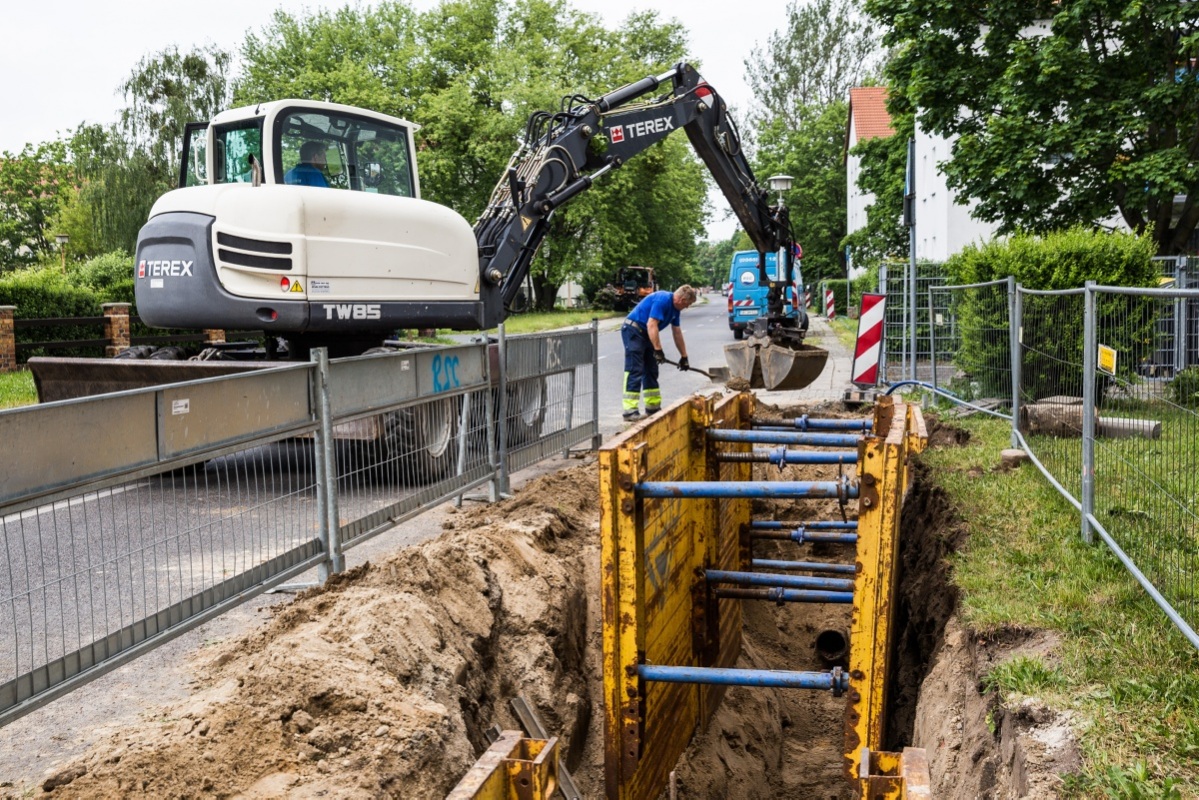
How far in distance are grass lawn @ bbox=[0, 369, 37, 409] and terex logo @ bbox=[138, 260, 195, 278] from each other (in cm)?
648

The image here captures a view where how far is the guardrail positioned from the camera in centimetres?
407

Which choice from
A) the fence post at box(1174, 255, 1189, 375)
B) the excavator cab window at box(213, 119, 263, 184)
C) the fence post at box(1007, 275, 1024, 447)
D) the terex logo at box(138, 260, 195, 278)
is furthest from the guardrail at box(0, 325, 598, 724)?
the fence post at box(1174, 255, 1189, 375)

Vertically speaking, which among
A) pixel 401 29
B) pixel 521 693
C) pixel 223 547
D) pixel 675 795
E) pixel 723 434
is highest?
pixel 401 29

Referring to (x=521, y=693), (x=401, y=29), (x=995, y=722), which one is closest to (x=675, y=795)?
(x=521, y=693)

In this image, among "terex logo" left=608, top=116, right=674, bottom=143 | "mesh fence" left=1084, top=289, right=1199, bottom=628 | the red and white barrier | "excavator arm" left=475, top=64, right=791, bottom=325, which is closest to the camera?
"mesh fence" left=1084, top=289, right=1199, bottom=628

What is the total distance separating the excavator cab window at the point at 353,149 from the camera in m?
9.62

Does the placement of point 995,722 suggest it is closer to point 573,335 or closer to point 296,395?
point 296,395

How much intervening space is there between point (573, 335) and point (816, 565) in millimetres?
4347

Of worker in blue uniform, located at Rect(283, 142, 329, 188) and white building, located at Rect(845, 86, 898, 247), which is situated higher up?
white building, located at Rect(845, 86, 898, 247)

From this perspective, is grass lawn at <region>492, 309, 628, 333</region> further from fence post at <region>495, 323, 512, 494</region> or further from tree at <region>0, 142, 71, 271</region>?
tree at <region>0, 142, 71, 271</region>

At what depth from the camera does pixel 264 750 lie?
368cm

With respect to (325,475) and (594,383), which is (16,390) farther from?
(325,475)

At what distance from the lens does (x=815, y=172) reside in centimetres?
5456

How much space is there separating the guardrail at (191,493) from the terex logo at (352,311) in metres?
1.63
